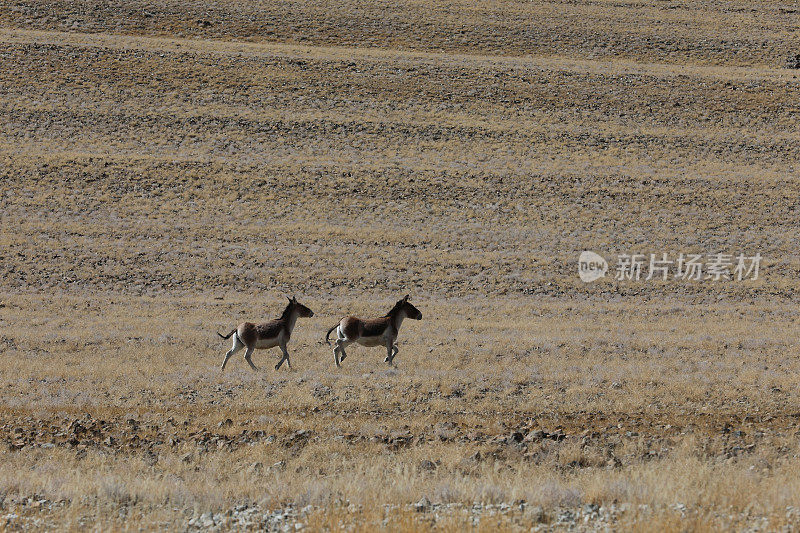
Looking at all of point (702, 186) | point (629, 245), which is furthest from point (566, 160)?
point (629, 245)

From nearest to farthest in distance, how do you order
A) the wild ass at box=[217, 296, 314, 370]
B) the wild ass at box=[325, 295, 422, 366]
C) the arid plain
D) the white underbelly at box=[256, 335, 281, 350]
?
the arid plain < the wild ass at box=[217, 296, 314, 370] < the white underbelly at box=[256, 335, 281, 350] < the wild ass at box=[325, 295, 422, 366]

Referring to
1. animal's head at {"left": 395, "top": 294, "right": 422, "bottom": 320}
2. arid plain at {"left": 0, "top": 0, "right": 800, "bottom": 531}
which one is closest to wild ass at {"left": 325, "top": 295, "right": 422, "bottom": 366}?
animal's head at {"left": 395, "top": 294, "right": 422, "bottom": 320}

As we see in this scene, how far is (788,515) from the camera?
23.1 feet

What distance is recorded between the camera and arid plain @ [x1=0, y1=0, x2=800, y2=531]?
866 centimetres

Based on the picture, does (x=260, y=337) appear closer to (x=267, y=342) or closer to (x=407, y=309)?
(x=267, y=342)

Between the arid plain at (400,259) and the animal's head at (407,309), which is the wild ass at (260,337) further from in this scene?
the animal's head at (407,309)

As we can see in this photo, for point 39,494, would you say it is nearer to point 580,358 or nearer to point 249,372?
point 249,372

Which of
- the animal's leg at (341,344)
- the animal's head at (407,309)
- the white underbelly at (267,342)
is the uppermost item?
the animal's head at (407,309)

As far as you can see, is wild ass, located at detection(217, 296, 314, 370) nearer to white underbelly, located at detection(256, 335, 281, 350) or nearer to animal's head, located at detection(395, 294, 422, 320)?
white underbelly, located at detection(256, 335, 281, 350)

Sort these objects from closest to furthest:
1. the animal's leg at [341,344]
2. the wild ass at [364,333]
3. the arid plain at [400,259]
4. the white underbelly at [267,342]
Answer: the arid plain at [400,259], the white underbelly at [267,342], the wild ass at [364,333], the animal's leg at [341,344]

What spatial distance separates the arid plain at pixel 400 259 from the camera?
8664 mm

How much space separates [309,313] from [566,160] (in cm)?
3388

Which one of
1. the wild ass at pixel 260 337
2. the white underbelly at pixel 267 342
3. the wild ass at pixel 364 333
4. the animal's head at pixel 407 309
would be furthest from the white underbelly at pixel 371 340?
the white underbelly at pixel 267 342

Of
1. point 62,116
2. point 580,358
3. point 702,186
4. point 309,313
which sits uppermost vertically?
point 62,116
